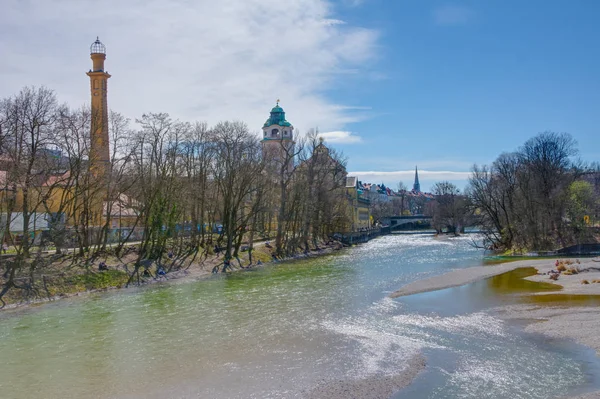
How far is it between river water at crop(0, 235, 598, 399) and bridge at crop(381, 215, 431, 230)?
11861 cm

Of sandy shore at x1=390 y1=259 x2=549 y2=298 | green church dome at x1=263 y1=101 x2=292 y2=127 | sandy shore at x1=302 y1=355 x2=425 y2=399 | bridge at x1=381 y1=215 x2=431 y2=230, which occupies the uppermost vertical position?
green church dome at x1=263 y1=101 x2=292 y2=127

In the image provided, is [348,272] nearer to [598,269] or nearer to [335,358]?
[598,269]

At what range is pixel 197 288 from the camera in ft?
113

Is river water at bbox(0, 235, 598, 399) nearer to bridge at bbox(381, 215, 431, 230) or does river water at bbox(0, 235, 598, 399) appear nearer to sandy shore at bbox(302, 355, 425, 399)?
sandy shore at bbox(302, 355, 425, 399)

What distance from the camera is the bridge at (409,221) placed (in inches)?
5813

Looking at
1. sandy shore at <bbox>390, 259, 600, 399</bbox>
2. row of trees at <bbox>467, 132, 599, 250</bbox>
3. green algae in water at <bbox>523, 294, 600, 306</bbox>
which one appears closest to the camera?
sandy shore at <bbox>390, 259, 600, 399</bbox>

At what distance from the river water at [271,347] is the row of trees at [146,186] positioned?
9.09m

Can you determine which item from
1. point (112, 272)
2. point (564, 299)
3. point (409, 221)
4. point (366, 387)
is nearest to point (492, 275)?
point (564, 299)

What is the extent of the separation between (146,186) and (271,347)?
27278mm

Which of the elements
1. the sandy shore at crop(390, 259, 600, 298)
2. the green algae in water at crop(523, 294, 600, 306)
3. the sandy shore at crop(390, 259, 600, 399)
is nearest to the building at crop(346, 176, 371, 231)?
the sandy shore at crop(390, 259, 600, 298)

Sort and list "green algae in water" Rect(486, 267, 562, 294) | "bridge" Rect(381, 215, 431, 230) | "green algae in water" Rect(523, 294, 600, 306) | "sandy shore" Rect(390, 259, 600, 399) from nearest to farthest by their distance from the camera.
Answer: "sandy shore" Rect(390, 259, 600, 399), "green algae in water" Rect(523, 294, 600, 306), "green algae in water" Rect(486, 267, 562, 294), "bridge" Rect(381, 215, 431, 230)

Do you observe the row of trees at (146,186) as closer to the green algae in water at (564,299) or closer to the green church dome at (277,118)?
the green algae in water at (564,299)

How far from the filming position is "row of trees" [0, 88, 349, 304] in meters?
32.0

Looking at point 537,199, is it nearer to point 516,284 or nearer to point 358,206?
A: point 516,284
